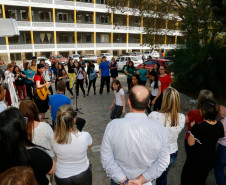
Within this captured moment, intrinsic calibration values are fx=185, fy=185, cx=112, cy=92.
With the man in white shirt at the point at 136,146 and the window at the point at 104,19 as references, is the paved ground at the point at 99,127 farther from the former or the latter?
the window at the point at 104,19

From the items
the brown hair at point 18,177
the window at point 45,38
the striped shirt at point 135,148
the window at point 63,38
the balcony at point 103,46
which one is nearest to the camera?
the brown hair at point 18,177

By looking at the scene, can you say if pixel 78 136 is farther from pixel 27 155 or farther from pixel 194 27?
pixel 194 27

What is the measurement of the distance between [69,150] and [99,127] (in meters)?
3.91

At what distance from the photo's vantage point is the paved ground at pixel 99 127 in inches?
A: 148

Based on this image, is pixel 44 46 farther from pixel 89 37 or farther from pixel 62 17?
pixel 89 37

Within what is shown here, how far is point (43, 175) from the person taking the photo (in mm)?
1944

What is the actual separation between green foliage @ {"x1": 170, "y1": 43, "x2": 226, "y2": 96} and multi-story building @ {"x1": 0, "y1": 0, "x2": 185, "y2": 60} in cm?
1988

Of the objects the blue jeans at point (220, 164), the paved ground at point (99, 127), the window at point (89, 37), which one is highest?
the window at point (89, 37)

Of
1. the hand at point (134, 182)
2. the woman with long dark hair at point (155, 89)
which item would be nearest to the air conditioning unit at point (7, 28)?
the hand at point (134, 182)

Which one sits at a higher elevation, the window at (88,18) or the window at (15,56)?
the window at (88,18)

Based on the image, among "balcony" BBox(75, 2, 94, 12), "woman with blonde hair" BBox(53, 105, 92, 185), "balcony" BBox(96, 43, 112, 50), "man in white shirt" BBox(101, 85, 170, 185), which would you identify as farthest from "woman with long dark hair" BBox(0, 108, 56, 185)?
"balcony" BBox(96, 43, 112, 50)

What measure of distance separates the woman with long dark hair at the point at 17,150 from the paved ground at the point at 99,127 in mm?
2073

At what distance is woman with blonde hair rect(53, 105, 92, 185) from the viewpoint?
2373 mm

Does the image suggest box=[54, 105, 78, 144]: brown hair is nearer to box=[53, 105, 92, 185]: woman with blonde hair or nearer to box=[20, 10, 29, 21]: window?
box=[53, 105, 92, 185]: woman with blonde hair
